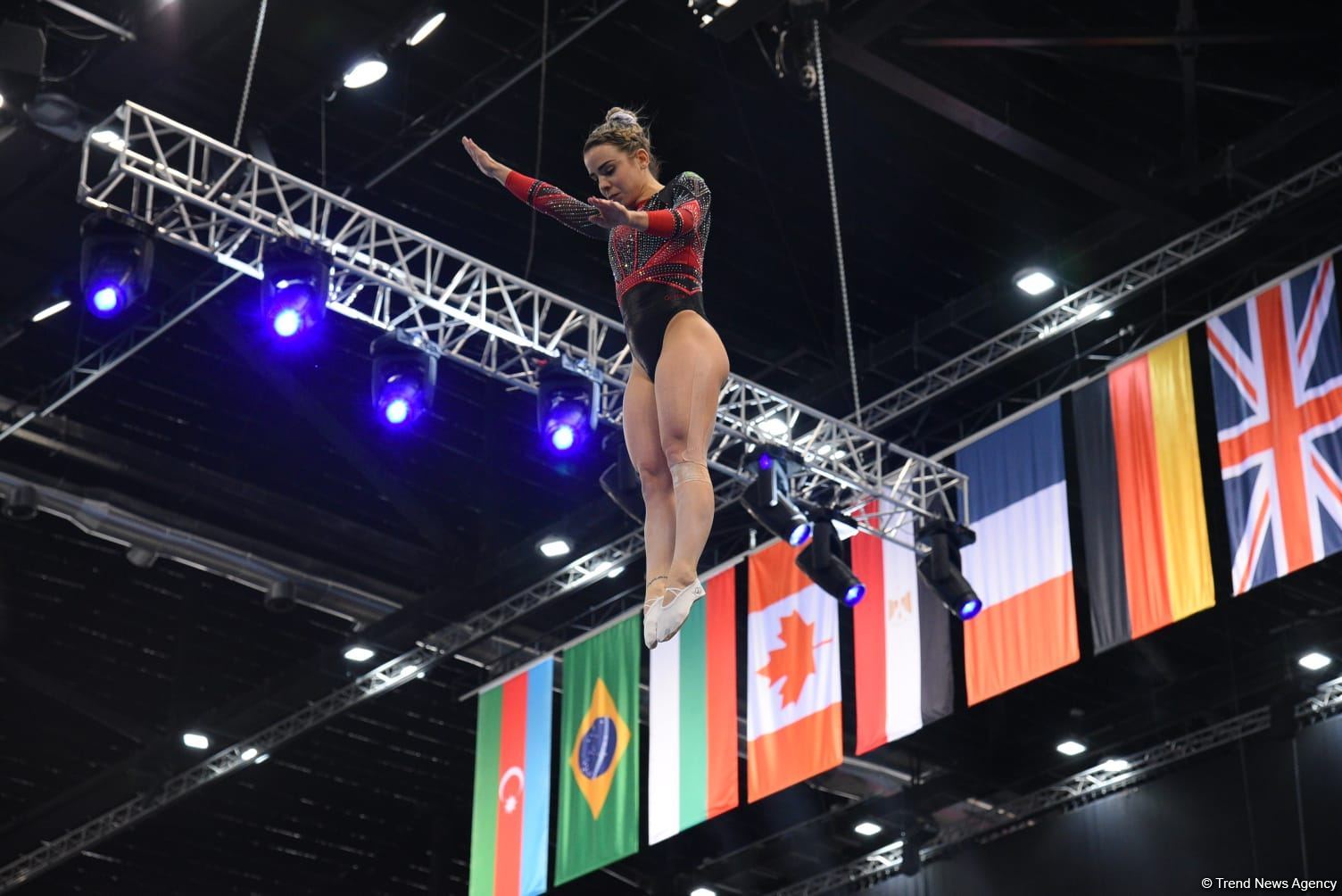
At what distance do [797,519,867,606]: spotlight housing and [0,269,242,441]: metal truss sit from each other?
3610 millimetres

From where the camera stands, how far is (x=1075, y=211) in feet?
39.3

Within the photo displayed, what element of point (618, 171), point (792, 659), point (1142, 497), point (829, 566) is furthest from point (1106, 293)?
point (618, 171)

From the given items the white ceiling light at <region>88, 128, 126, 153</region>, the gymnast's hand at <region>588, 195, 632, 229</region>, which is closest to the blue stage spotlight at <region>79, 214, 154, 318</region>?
the white ceiling light at <region>88, 128, 126, 153</region>

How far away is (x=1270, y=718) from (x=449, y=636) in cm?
571

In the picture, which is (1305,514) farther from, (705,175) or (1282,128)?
(705,175)

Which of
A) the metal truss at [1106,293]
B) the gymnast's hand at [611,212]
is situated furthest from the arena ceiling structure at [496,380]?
the gymnast's hand at [611,212]

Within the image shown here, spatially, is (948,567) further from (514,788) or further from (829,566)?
(514,788)

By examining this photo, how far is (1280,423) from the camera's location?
10906mm

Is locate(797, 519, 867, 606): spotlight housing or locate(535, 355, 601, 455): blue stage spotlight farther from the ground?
locate(535, 355, 601, 455): blue stage spotlight

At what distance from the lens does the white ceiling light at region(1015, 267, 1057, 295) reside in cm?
1204

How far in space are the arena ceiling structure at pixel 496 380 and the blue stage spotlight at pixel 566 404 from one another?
1.45 feet

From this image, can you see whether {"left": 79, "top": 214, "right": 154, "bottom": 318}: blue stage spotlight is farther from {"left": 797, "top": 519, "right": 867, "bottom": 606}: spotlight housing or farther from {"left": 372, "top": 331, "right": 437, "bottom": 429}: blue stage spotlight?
{"left": 797, "top": 519, "right": 867, "bottom": 606}: spotlight housing

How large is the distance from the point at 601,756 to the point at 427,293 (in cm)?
430

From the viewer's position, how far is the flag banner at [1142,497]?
11117 mm
